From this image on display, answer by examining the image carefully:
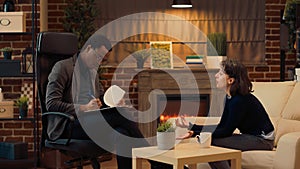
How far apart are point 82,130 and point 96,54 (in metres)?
0.61

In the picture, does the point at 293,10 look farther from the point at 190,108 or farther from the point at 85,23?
the point at 85,23

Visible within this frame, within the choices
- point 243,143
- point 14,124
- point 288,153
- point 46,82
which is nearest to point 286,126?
point 243,143

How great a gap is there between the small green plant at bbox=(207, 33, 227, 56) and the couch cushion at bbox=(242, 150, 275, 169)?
2755mm

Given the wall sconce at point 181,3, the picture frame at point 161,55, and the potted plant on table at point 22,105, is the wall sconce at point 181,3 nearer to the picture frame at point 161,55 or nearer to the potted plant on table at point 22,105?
the picture frame at point 161,55

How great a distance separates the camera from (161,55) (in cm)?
679

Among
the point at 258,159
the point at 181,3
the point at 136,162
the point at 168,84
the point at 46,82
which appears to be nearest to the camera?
the point at 136,162

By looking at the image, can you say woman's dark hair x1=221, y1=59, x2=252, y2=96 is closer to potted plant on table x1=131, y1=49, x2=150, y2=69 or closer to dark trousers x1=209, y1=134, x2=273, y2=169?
dark trousers x1=209, y1=134, x2=273, y2=169

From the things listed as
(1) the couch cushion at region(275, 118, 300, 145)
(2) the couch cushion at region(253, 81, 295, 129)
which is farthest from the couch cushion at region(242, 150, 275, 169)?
(2) the couch cushion at region(253, 81, 295, 129)

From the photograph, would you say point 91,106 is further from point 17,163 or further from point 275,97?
point 17,163

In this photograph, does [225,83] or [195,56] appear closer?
[225,83]

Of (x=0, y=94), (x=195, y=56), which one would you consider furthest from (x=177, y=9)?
(x=0, y=94)

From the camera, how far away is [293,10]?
610 cm

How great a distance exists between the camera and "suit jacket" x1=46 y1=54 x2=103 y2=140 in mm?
4520

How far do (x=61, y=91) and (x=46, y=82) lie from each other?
145 millimetres
